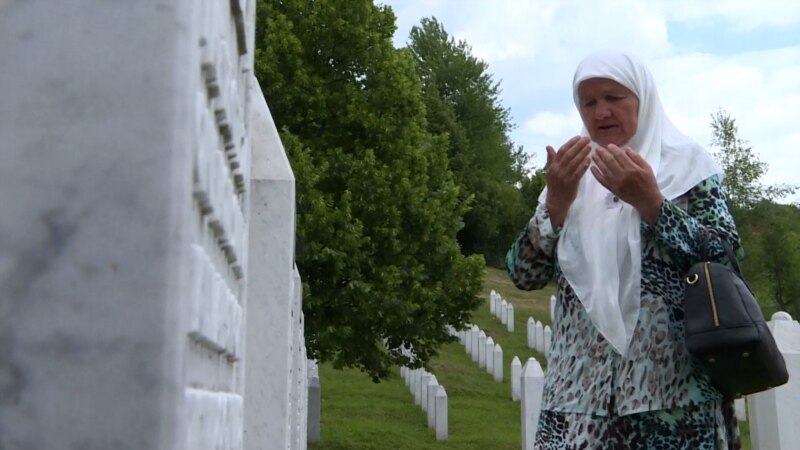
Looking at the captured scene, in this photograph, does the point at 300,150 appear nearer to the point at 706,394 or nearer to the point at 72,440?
the point at 706,394

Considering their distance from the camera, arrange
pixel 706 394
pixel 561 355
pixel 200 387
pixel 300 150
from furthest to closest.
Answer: pixel 300 150
pixel 561 355
pixel 706 394
pixel 200 387

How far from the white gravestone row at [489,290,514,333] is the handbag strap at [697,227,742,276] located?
29.9m

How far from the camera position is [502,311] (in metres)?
34.0

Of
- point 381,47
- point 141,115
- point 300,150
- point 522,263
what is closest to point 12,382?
point 141,115

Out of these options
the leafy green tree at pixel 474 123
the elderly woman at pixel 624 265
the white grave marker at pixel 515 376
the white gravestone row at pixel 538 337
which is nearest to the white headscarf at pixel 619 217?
the elderly woman at pixel 624 265

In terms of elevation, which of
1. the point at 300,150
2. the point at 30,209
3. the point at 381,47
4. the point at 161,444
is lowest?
the point at 161,444

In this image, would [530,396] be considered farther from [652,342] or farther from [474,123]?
[474,123]

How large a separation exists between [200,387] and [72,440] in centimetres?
30

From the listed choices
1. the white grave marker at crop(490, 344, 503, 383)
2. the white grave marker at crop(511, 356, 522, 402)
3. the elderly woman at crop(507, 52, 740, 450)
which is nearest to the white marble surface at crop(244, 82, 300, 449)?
the elderly woman at crop(507, 52, 740, 450)

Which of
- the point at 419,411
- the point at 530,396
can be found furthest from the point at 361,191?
the point at 530,396

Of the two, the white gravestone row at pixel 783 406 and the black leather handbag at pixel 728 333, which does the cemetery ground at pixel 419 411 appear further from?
the black leather handbag at pixel 728 333

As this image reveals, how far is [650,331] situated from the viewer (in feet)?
9.09

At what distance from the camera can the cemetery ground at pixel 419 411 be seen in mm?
15820

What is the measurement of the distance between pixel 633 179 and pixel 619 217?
215 mm
